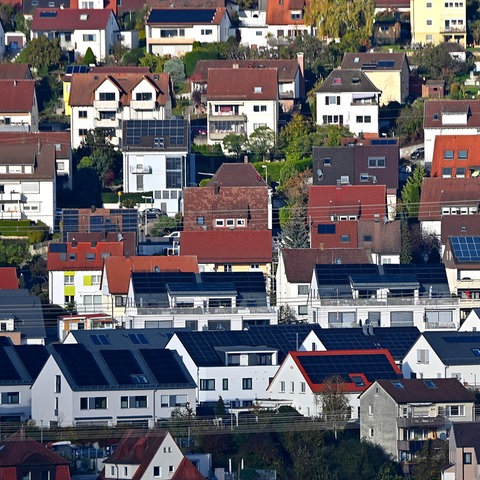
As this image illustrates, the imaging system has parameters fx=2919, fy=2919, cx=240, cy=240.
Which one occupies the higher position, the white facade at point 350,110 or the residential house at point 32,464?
the white facade at point 350,110

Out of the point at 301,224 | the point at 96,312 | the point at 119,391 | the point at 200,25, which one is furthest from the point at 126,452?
the point at 200,25

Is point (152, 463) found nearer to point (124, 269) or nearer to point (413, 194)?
point (124, 269)

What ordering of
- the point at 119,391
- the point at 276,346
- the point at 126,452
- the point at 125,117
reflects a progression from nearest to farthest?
the point at 126,452 → the point at 119,391 → the point at 276,346 → the point at 125,117

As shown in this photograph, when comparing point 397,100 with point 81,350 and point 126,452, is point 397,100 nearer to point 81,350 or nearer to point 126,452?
point 81,350

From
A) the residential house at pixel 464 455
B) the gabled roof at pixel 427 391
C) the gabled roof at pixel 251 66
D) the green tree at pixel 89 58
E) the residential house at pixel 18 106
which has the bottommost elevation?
the residential house at pixel 464 455

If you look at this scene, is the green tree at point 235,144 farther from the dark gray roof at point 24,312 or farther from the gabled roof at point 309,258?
the dark gray roof at point 24,312

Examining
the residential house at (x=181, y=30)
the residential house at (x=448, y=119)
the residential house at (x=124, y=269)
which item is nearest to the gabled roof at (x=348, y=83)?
the residential house at (x=448, y=119)
